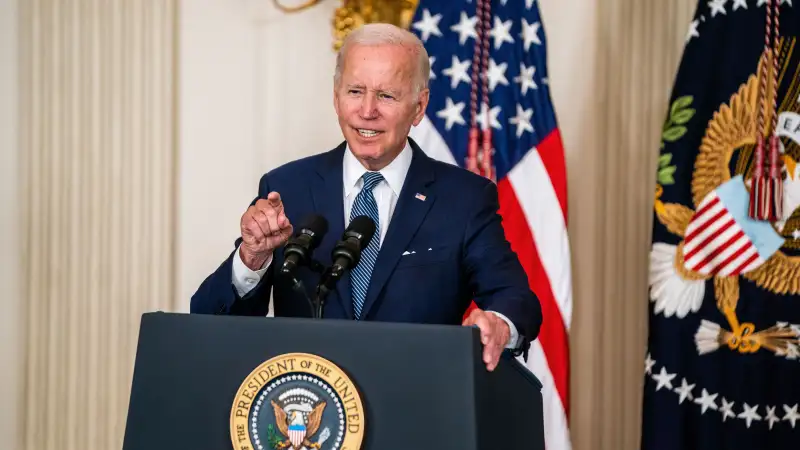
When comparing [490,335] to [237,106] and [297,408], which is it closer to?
[297,408]

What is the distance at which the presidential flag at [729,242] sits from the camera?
339 centimetres

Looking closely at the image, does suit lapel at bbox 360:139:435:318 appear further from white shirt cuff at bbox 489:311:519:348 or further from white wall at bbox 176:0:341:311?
white wall at bbox 176:0:341:311

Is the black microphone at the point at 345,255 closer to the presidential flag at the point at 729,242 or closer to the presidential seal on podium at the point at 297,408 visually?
the presidential seal on podium at the point at 297,408

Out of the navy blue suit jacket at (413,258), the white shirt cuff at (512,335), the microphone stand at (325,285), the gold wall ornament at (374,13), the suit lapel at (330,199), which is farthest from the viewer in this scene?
the gold wall ornament at (374,13)

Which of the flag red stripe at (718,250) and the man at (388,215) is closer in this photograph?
the man at (388,215)

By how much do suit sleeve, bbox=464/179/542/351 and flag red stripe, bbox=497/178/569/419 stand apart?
4.16 ft

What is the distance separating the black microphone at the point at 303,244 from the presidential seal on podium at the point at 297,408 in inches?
8.9

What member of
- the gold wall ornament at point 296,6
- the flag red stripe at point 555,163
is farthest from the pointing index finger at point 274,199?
the gold wall ornament at point 296,6

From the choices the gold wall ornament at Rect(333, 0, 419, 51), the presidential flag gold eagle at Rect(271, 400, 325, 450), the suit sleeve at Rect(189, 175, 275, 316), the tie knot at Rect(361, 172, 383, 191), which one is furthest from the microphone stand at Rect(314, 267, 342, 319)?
the gold wall ornament at Rect(333, 0, 419, 51)

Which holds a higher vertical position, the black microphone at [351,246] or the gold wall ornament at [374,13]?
the gold wall ornament at [374,13]

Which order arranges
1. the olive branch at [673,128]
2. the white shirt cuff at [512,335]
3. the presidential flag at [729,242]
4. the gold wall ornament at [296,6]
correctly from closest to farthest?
the white shirt cuff at [512,335]
the presidential flag at [729,242]
the olive branch at [673,128]
the gold wall ornament at [296,6]

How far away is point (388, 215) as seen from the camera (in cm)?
230

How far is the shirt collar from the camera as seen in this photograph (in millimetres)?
2316

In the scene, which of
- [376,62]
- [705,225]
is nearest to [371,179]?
[376,62]
